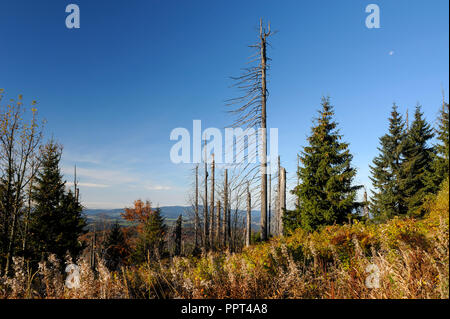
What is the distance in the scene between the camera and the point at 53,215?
1488 cm

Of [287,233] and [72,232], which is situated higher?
[287,233]

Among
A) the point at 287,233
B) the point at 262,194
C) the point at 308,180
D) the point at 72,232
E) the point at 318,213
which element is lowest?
the point at 72,232

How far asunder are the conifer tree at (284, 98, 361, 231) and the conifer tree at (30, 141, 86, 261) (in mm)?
16357

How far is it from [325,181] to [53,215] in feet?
64.3

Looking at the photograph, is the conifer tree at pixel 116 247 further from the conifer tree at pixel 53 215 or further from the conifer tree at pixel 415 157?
the conifer tree at pixel 415 157

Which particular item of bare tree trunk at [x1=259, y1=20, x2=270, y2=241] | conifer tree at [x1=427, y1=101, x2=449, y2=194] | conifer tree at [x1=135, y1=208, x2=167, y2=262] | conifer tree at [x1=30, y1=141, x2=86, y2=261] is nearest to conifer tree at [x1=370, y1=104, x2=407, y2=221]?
conifer tree at [x1=427, y1=101, x2=449, y2=194]

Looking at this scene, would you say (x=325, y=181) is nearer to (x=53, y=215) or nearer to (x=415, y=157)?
(x=415, y=157)

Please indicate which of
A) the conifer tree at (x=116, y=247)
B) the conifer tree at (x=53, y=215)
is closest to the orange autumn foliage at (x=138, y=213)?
the conifer tree at (x=116, y=247)
